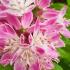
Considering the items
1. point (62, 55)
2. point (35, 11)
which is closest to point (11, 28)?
point (35, 11)

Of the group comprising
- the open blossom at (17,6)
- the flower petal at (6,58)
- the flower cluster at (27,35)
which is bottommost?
the flower petal at (6,58)

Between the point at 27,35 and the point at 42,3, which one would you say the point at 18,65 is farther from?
the point at 42,3

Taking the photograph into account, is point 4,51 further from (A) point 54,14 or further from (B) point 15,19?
(A) point 54,14

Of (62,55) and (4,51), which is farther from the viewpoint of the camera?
(62,55)

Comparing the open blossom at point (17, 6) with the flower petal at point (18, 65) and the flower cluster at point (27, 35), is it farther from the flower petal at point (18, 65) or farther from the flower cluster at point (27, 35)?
the flower petal at point (18, 65)

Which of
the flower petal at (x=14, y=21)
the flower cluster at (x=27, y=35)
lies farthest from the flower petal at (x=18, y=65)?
the flower petal at (x=14, y=21)

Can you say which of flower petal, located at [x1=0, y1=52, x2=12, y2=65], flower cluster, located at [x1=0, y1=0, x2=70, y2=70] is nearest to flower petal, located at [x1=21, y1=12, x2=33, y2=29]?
flower cluster, located at [x1=0, y1=0, x2=70, y2=70]

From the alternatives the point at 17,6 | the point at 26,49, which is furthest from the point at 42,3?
the point at 26,49

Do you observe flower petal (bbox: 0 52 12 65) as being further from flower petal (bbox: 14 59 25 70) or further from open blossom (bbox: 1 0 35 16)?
open blossom (bbox: 1 0 35 16)
